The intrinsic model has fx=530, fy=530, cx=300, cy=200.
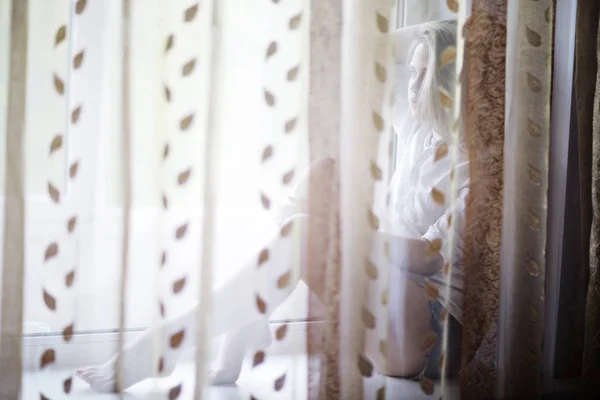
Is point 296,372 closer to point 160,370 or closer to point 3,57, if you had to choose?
point 160,370

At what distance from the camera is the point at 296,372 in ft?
4.22

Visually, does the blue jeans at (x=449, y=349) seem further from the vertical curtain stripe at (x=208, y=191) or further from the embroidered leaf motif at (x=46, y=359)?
the embroidered leaf motif at (x=46, y=359)

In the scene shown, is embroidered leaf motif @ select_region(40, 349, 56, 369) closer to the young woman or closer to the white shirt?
the young woman

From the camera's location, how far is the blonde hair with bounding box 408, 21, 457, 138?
1371 millimetres

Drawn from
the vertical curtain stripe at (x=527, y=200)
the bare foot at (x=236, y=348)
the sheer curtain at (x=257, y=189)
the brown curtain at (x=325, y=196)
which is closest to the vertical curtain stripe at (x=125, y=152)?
the sheer curtain at (x=257, y=189)

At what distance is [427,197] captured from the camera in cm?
143

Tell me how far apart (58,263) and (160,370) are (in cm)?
33

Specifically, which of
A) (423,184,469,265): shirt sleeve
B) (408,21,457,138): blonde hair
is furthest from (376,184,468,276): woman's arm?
(408,21,457,138): blonde hair

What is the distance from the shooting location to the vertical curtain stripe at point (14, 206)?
111 centimetres

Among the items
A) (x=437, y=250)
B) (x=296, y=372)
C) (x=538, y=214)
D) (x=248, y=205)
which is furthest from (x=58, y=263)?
(x=538, y=214)

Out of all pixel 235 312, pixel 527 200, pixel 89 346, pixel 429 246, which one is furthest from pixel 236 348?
pixel 527 200

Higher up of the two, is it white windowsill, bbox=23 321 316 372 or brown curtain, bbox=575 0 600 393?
brown curtain, bbox=575 0 600 393

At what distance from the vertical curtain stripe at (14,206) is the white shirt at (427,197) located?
0.86 metres

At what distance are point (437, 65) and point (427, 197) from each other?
347 millimetres
